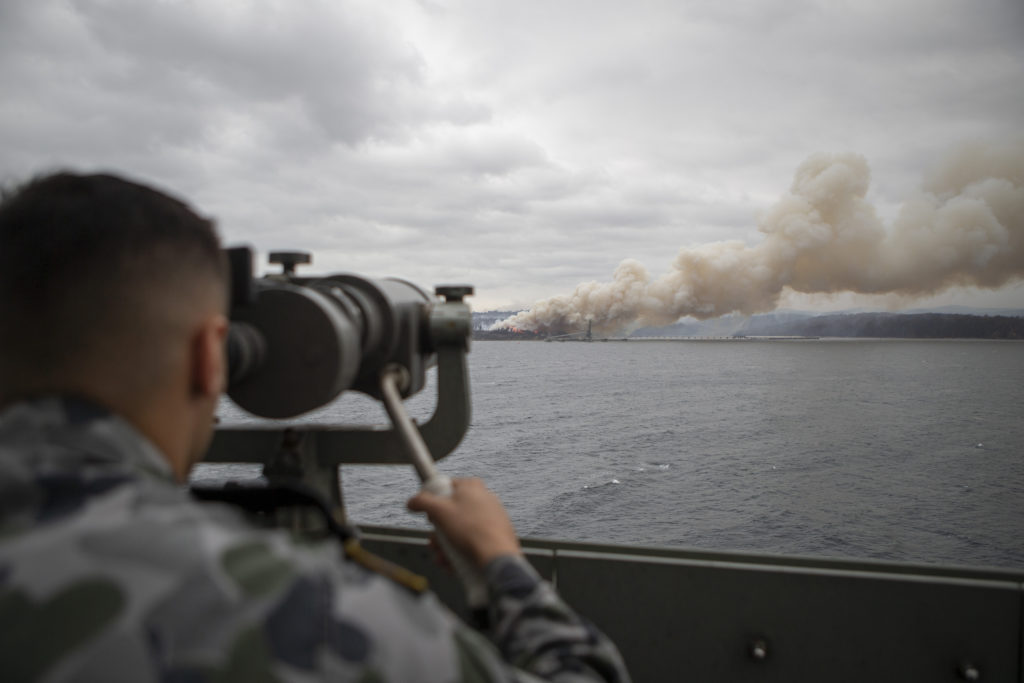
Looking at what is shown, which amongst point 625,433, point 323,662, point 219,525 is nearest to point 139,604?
point 219,525

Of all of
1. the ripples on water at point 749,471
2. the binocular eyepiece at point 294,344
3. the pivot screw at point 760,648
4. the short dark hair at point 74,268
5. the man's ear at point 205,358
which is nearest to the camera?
the short dark hair at point 74,268

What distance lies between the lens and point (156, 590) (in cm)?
87

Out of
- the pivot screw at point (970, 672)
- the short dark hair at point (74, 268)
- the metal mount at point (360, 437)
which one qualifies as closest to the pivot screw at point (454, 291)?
the metal mount at point (360, 437)

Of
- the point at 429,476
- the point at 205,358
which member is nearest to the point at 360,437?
the point at 429,476

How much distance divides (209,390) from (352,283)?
143cm

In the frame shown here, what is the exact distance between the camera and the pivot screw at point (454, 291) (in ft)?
9.32

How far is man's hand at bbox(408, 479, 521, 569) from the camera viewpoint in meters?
1.50

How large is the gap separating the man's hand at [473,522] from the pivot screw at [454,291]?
4.20 feet

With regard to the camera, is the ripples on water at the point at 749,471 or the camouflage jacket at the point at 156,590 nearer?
the camouflage jacket at the point at 156,590

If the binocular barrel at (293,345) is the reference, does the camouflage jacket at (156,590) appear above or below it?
below

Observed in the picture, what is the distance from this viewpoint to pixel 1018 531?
76.7 feet

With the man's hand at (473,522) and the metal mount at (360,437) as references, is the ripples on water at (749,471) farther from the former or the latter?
the man's hand at (473,522)

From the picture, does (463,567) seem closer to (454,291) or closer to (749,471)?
(454,291)

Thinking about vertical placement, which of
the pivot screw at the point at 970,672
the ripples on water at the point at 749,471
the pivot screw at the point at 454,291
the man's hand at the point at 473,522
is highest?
the pivot screw at the point at 454,291
